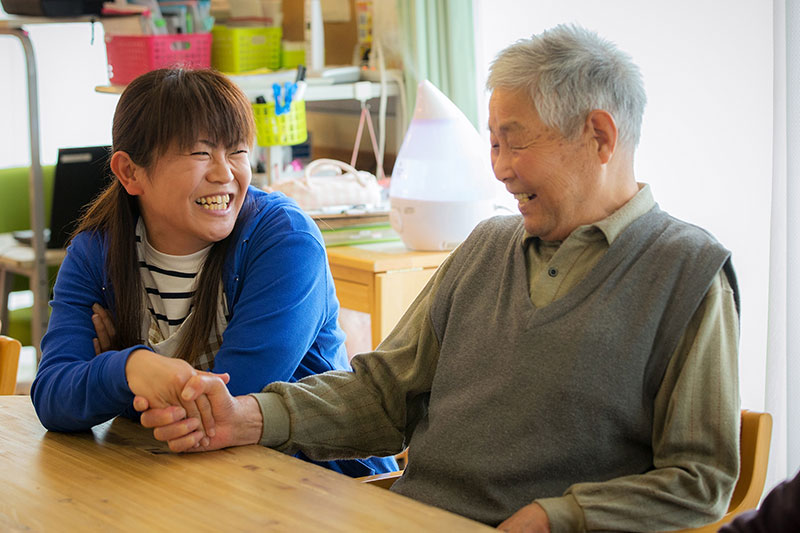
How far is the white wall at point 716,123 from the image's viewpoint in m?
2.21

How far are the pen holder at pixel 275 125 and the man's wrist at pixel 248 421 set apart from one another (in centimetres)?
176

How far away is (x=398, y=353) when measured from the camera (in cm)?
161

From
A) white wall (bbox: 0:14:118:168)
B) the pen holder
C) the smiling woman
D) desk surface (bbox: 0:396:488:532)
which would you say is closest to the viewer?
desk surface (bbox: 0:396:488:532)

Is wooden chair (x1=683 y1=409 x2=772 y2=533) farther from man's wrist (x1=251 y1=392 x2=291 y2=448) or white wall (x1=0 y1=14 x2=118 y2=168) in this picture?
white wall (x1=0 y1=14 x2=118 y2=168)

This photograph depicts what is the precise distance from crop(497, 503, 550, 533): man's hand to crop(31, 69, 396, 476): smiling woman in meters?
0.47

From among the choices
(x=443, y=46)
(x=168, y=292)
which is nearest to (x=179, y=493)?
(x=168, y=292)

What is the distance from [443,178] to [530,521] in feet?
5.11

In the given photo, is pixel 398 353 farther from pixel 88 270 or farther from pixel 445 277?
pixel 88 270

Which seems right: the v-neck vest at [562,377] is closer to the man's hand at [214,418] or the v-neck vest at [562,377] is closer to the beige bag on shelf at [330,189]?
the man's hand at [214,418]

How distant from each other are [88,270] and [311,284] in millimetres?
387

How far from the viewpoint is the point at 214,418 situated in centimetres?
144

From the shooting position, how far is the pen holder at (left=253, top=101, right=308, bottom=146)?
10.4 ft

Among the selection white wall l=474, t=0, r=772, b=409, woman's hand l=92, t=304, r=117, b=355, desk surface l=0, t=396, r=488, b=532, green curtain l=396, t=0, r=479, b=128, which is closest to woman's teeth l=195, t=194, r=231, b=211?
woman's hand l=92, t=304, r=117, b=355

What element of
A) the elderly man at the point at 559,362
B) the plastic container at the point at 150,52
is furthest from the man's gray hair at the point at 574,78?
the plastic container at the point at 150,52
